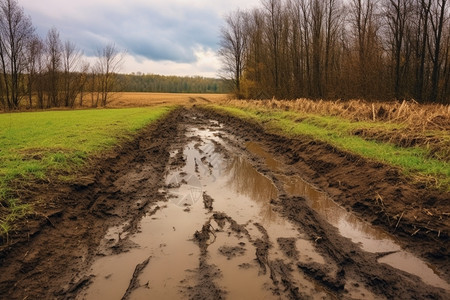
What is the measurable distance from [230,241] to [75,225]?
7.92 ft

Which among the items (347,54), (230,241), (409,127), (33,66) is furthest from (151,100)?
(230,241)

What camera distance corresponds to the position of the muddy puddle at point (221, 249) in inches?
123

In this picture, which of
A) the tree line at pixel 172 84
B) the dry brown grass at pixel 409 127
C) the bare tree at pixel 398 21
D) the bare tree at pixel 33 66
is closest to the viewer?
the dry brown grass at pixel 409 127

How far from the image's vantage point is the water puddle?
349 cm

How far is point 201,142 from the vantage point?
12625 mm

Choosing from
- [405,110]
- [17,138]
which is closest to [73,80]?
[17,138]

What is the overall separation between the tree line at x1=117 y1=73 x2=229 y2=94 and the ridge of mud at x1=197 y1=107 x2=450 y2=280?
10628 cm

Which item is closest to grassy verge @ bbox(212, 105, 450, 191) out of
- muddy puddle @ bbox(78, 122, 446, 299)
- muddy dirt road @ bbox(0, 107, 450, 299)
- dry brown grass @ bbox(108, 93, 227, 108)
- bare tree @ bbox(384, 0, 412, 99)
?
muddy dirt road @ bbox(0, 107, 450, 299)

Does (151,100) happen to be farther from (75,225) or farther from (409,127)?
(75,225)

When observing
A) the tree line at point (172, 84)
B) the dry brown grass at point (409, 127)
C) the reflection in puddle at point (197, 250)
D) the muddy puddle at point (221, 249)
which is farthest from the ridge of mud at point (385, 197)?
the tree line at point (172, 84)

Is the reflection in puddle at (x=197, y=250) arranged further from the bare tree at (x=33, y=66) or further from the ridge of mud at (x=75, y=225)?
the bare tree at (x=33, y=66)

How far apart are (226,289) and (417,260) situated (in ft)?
8.02

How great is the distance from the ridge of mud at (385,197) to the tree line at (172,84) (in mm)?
106283

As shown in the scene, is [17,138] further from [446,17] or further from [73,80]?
[73,80]
